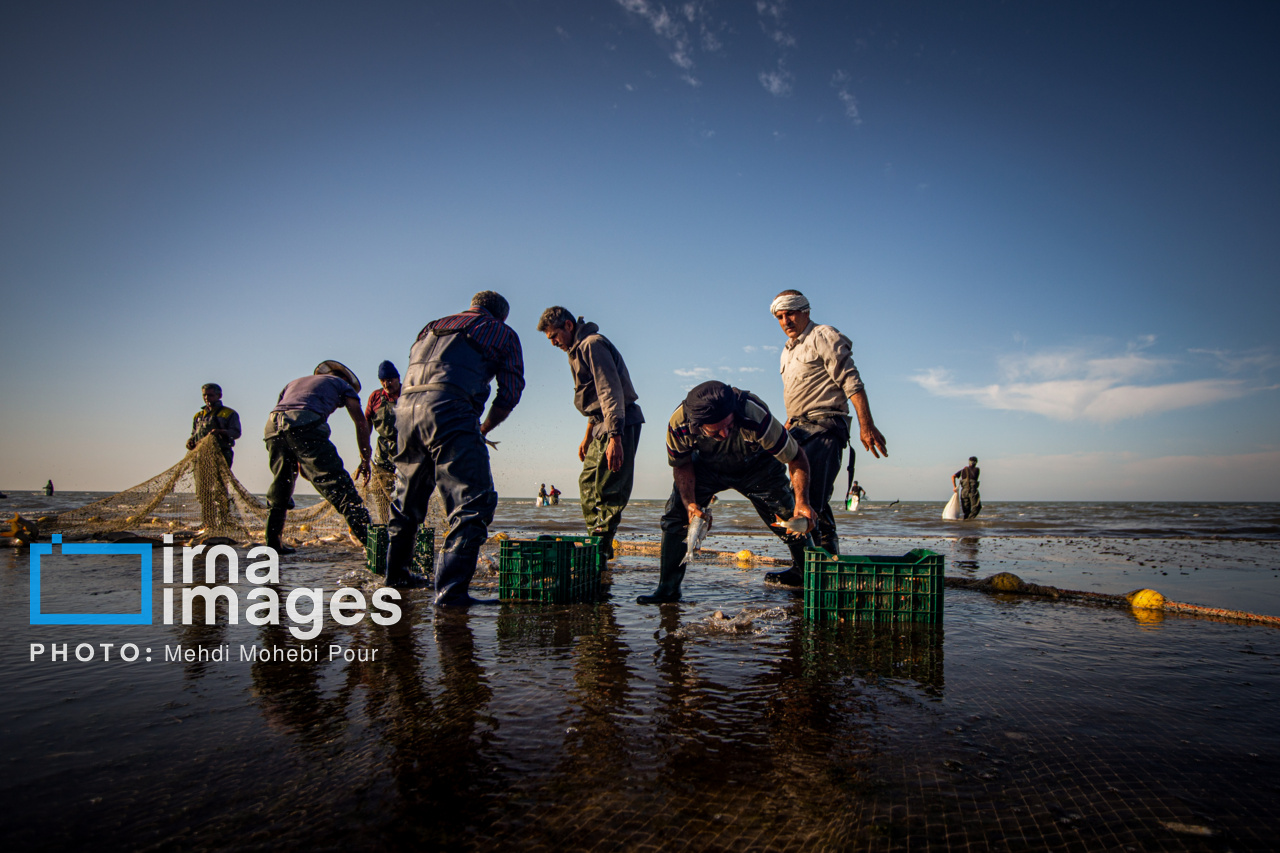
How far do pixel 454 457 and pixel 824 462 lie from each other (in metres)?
2.97

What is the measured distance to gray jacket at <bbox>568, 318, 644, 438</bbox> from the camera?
5.14m

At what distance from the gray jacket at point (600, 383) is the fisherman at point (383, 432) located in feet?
10.1

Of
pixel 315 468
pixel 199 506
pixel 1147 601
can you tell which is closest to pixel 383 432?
pixel 315 468

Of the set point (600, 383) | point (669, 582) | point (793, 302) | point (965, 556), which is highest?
point (793, 302)

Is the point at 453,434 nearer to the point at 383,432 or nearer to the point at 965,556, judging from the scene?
the point at 383,432

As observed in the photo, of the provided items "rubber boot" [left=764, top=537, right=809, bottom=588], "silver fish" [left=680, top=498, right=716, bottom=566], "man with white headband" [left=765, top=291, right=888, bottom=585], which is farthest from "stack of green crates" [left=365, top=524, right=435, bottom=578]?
"man with white headband" [left=765, top=291, right=888, bottom=585]

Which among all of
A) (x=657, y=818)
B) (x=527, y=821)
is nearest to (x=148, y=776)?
(x=527, y=821)

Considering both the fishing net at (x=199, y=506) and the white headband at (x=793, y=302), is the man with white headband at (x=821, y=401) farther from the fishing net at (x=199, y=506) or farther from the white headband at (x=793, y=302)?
the fishing net at (x=199, y=506)

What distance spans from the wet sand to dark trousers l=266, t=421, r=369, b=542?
3122 millimetres

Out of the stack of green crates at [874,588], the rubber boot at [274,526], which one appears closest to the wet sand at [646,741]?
the stack of green crates at [874,588]

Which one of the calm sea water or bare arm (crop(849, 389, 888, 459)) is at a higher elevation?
bare arm (crop(849, 389, 888, 459))

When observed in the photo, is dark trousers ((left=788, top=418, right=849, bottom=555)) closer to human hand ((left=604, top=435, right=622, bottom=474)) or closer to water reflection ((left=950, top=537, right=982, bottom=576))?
human hand ((left=604, top=435, right=622, bottom=474))

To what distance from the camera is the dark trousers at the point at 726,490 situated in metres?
4.60

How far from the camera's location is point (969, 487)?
1969 centimetres
